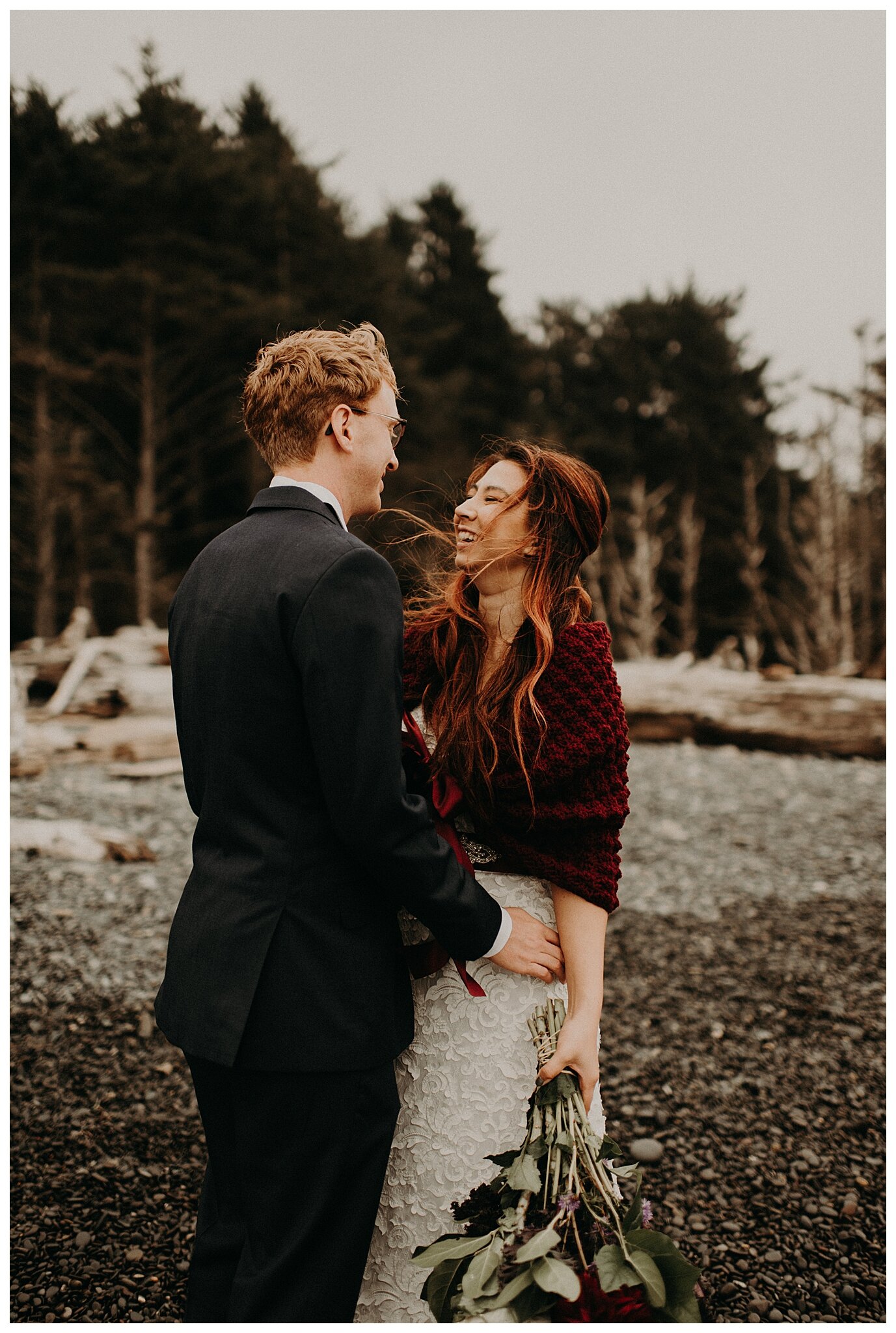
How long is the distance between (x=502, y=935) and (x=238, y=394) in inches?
517

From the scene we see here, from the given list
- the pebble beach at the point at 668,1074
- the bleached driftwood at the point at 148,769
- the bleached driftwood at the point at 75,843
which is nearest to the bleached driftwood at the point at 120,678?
the bleached driftwood at the point at 148,769

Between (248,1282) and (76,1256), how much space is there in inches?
64.4

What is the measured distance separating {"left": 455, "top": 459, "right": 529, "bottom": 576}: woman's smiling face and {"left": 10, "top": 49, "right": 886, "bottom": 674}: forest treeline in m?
12.7

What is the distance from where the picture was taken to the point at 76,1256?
116 inches

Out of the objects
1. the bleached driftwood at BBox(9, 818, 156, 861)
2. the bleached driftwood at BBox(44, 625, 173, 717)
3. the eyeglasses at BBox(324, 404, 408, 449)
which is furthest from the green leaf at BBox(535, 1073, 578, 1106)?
the bleached driftwood at BBox(44, 625, 173, 717)

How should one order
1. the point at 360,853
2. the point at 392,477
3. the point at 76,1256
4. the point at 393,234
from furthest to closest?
the point at 393,234, the point at 392,477, the point at 76,1256, the point at 360,853

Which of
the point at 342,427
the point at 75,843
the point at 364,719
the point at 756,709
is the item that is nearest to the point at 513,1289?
the point at 364,719

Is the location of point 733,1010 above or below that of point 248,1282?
below

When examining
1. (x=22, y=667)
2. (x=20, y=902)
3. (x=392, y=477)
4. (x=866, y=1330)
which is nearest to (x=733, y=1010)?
(x=866, y=1330)

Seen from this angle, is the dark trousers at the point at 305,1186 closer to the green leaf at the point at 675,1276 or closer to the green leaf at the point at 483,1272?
the green leaf at the point at 483,1272

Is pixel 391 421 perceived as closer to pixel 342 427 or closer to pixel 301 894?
pixel 342 427

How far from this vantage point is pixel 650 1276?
1.54 meters

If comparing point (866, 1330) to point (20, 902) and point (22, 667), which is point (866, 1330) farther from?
point (22, 667)

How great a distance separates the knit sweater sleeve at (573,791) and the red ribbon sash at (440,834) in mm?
93
